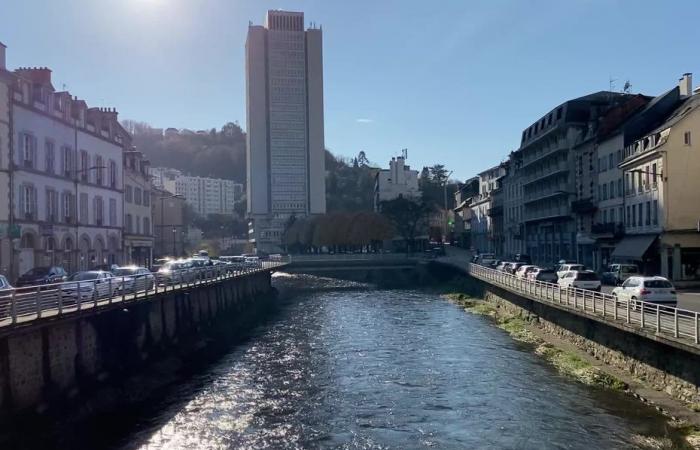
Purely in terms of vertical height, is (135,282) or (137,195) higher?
(137,195)

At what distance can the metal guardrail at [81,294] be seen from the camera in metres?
19.9

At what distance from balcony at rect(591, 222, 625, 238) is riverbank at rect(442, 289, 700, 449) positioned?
46.3 feet

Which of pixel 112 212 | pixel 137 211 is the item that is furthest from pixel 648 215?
pixel 137 211

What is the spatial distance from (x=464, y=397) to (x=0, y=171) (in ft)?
104

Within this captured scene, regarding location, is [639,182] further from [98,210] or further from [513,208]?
[513,208]

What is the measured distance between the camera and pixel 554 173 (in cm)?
7550

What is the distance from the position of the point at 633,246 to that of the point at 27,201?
4452 centimetres

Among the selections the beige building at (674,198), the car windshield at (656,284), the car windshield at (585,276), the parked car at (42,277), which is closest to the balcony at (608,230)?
the beige building at (674,198)

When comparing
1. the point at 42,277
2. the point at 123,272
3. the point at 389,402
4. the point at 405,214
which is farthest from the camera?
the point at 405,214

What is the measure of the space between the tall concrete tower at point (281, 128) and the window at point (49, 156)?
109m

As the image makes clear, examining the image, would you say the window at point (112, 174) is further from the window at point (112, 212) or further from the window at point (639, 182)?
the window at point (639, 182)

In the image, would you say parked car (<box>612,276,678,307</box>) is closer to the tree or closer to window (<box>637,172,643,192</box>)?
window (<box>637,172,643,192</box>)

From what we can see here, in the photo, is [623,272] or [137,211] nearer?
[623,272]

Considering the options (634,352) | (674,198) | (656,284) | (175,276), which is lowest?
(634,352)
